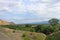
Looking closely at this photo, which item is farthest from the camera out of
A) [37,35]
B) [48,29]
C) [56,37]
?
[48,29]

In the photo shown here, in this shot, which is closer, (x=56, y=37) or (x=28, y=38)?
(x=56, y=37)

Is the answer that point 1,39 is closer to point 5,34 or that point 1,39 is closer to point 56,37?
point 5,34

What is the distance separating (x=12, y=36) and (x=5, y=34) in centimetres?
229

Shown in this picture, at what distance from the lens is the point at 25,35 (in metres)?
33.5

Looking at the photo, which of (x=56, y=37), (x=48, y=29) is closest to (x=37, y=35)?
(x=56, y=37)

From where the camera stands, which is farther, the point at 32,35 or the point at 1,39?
the point at 32,35

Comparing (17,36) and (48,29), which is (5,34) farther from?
(48,29)

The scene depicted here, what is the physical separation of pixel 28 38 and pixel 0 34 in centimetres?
539

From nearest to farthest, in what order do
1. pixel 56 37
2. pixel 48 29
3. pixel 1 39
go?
pixel 56 37, pixel 1 39, pixel 48 29

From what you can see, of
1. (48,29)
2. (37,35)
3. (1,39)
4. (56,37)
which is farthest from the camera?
(48,29)

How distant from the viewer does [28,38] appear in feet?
107

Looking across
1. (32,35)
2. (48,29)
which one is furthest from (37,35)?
(48,29)

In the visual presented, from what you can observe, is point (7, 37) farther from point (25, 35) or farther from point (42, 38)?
point (42, 38)

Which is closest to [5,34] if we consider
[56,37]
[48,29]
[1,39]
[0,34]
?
[0,34]
